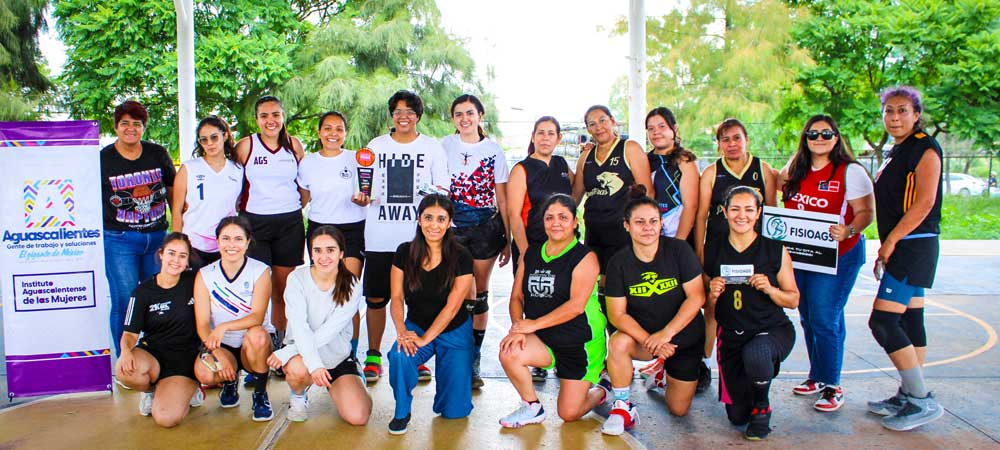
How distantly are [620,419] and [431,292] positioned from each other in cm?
124

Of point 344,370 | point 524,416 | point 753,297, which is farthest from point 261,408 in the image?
point 753,297

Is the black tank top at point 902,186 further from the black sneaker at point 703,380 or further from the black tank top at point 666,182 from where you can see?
the black sneaker at point 703,380

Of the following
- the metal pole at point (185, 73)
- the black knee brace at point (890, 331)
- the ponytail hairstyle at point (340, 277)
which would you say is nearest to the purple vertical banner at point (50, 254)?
the ponytail hairstyle at point (340, 277)

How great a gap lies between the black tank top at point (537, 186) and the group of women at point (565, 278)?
0.01 metres

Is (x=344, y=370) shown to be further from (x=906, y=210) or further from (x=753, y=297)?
(x=906, y=210)

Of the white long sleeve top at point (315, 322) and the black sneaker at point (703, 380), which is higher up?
the white long sleeve top at point (315, 322)

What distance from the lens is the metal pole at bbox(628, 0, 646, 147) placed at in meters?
6.62

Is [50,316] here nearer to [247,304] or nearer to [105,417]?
[105,417]

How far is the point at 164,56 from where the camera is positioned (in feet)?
48.4

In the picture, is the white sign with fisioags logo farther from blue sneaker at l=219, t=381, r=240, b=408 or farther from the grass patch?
the grass patch

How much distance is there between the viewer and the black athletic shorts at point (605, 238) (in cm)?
427

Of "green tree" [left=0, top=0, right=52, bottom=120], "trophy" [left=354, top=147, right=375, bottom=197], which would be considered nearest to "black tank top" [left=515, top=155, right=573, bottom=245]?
"trophy" [left=354, top=147, right=375, bottom=197]

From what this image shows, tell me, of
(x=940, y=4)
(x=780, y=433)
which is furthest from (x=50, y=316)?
(x=940, y=4)

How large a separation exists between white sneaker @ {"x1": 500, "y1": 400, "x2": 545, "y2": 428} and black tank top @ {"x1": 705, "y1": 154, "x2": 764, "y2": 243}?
Answer: 150 cm
